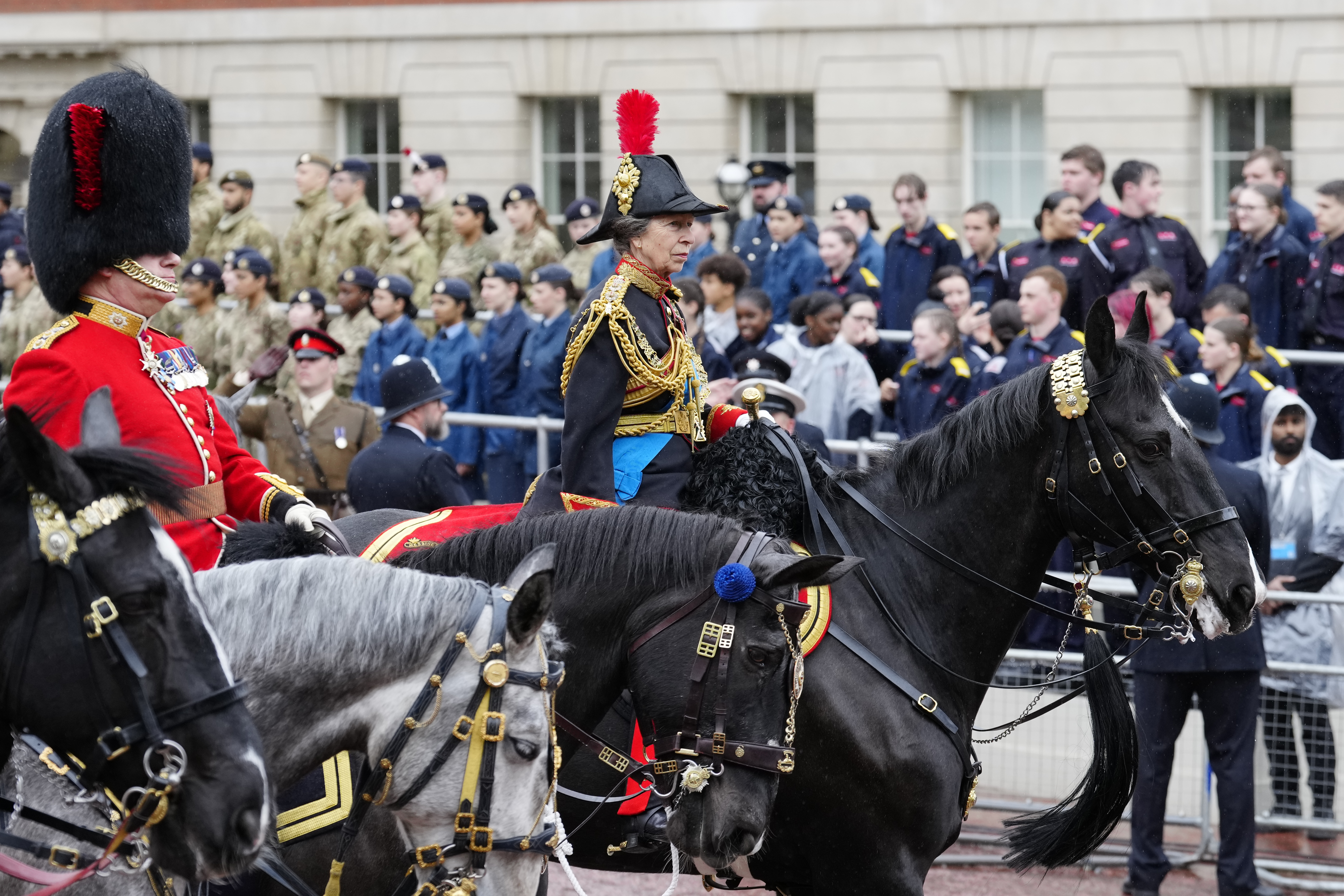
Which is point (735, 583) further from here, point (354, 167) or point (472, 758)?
point (354, 167)

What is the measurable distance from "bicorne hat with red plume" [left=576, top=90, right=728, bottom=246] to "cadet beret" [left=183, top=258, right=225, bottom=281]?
859cm

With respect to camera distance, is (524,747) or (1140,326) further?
(1140,326)

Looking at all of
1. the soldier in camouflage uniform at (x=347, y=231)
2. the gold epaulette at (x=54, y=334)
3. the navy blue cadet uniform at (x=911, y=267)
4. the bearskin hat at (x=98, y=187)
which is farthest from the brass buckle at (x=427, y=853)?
the soldier in camouflage uniform at (x=347, y=231)

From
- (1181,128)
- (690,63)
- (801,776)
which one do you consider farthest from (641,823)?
(690,63)

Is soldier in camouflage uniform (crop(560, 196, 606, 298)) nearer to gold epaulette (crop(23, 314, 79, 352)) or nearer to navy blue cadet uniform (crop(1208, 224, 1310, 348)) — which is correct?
navy blue cadet uniform (crop(1208, 224, 1310, 348))

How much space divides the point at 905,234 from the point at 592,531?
9779mm

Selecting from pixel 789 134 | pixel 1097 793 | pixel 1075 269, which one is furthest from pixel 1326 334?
pixel 789 134

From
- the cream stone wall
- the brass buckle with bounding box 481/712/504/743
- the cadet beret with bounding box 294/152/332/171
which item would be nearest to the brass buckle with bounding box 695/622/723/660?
the brass buckle with bounding box 481/712/504/743

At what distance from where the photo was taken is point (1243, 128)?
1917 centimetres

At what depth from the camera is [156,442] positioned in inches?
154

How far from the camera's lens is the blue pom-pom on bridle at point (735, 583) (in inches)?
161

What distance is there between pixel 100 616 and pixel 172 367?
1.18 m

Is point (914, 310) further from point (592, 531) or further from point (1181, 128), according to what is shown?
point (592, 531)

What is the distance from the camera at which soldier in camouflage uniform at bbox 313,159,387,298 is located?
49.8ft
